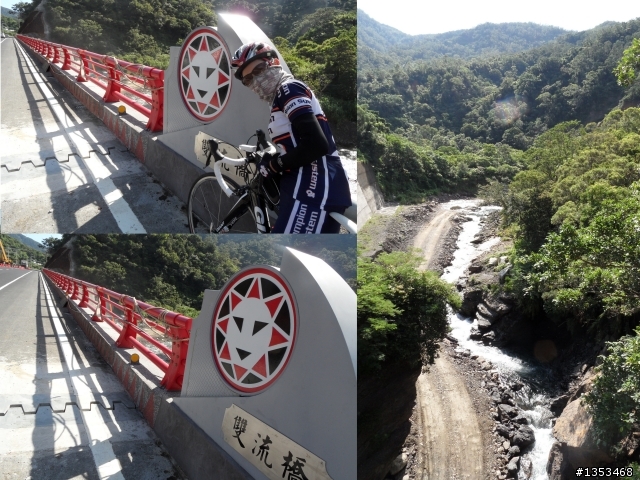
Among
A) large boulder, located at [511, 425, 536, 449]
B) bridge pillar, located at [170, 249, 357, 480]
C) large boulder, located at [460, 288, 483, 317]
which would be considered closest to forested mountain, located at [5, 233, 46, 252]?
bridge pillar, located at [170, 249, 357, 480]

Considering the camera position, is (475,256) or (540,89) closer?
(475,256)

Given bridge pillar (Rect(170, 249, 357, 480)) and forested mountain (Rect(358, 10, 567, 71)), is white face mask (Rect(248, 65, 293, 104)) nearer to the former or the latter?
bridge pillar (Rect(170, 249, 357, 480))

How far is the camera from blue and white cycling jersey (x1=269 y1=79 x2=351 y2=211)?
204 centimetres

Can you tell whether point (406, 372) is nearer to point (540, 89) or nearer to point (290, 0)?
point (290, 0)

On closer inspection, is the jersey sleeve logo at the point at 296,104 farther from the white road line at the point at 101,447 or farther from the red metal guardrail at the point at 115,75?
the white road line at the point at 101,447

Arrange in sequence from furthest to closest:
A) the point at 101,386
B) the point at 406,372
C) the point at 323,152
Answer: the point at 406,372
the point at 101,386
the point at 323,152

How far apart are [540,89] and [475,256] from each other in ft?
15.9

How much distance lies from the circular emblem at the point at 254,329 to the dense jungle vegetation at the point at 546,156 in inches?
154

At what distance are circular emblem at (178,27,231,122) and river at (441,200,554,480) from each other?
236 inches

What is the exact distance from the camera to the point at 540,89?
1159 centimetres

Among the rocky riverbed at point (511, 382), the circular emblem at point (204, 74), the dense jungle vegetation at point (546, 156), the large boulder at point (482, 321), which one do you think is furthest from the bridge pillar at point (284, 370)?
the large boulder at point (482, 321)

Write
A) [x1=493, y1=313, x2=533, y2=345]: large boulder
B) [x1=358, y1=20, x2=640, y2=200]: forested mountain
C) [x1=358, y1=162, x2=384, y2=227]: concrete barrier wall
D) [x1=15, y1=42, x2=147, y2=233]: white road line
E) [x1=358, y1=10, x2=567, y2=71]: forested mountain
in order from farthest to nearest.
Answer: [x1=493, y1=313, x2=533, y2=345]: large boulder
[x1=358, y1=10, x2=567, y2=71]: forested mountain
[x1=358, y1=20, x2=640, y2=200]: forested mountain
[x1=358, y1=162, x2=384, y2=227]: concrete barrier wall
[x1=15, y1=42, x2=147, y2=233]: white road line

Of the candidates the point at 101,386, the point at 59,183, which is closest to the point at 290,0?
the point at 59,183

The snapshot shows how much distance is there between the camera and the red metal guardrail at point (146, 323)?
299 cm
